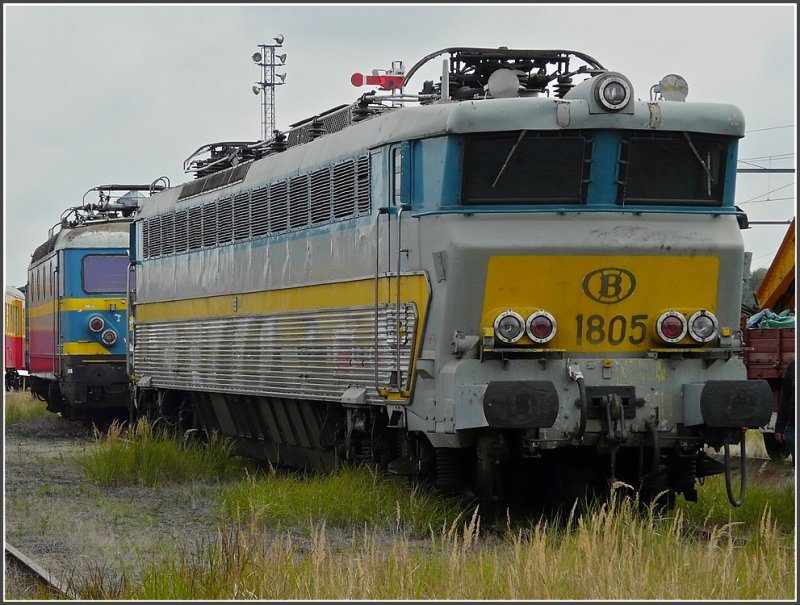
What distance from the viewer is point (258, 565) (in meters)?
8.96

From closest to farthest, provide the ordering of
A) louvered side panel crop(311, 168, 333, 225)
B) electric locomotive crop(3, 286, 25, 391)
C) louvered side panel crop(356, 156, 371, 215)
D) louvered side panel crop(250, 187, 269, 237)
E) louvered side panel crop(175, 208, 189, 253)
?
louvered side panel crop(356, 156, 371, 215)
louvered side panel crop(311, 168, 333, 225)
louvered side panel crop(250, 187, 269, 237)
louvered side panel crop(175, 208, 189, 253)
electric locomotive crop(3, 286, 25, 391)

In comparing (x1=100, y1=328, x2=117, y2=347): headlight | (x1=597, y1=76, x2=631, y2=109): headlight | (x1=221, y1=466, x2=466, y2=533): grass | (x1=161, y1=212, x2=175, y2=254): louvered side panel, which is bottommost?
(x1=221, y1=466, x2=466, y2=533): grass

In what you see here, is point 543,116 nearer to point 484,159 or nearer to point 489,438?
point 484,159

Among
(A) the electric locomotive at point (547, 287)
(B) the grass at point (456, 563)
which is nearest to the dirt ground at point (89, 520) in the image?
(B) the grass at point (456, 563)

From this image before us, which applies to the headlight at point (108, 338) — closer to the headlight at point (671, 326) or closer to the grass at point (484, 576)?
the headlight at point (671, 326)

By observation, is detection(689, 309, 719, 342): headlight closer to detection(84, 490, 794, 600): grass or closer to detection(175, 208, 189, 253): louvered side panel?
detection(84, 490, 794, 600): grass

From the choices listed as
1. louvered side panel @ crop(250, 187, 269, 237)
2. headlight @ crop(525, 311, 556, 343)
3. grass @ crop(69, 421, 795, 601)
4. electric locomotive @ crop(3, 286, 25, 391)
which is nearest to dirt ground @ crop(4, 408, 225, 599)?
grass @ crop(69, 421, 795, 601)

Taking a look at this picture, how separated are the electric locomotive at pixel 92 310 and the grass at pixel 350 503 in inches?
488

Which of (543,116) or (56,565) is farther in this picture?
(543,116)

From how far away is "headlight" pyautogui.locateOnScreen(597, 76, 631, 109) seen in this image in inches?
464

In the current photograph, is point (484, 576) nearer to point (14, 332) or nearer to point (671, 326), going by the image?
point (671, 326)

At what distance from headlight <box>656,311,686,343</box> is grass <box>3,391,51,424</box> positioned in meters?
20.2

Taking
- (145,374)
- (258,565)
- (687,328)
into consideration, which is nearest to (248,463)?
(145,374)

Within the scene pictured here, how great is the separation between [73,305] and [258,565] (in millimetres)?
17998
